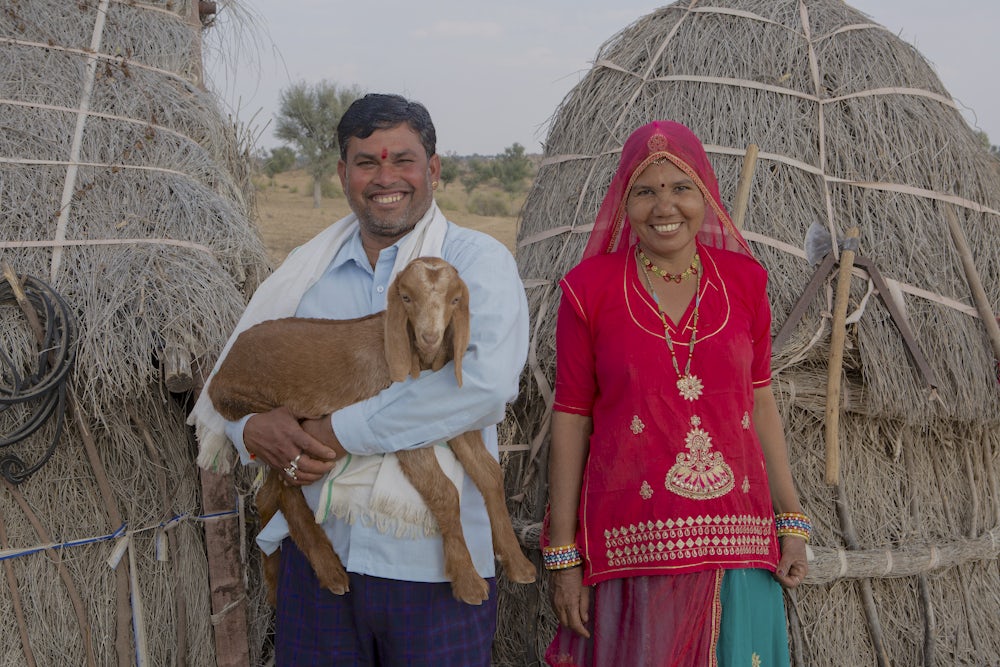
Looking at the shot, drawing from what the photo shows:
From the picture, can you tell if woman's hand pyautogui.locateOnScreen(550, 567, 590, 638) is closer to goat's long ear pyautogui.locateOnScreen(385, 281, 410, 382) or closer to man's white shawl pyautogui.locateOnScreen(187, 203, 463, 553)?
man's white shawl pyautogui.locateOnScreen(187, 203, 463, 553)

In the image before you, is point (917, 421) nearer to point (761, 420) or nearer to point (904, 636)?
point (904, 636)

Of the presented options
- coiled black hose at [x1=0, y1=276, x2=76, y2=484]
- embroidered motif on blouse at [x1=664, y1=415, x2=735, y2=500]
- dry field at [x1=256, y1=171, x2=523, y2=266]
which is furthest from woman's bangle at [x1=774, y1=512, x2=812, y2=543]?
dry field at [x1=256, y1=171, x2=523, y2=266]

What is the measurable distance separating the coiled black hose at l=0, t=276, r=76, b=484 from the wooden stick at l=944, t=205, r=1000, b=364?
401 cm

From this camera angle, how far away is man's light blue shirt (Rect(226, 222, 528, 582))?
2379mm

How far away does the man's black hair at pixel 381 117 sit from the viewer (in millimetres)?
2588

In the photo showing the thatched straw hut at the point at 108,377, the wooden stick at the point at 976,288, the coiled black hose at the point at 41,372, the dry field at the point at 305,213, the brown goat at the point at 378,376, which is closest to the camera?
the brown goat at the point at 378,376

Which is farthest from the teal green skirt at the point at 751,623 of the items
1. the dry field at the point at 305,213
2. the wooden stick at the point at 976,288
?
the dry field at the point at 305,213

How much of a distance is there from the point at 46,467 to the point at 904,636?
4049 millimetres

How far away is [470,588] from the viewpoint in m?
2.46

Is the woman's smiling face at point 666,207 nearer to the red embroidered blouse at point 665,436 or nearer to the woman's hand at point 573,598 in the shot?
the red embroidered blouse at point 665,436

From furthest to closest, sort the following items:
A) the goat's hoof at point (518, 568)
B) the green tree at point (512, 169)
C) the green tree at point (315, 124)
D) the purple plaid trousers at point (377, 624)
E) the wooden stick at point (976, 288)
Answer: the green tree at point (512, 169), the green tree at point (315, 124), the wooden stick at point (976, 288), the goat's hoof at point (518, 568), the purple plaid trousers at point (377, 624)

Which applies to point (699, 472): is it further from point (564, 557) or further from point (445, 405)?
point (445, 405)

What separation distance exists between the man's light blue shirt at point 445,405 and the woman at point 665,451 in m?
0.30

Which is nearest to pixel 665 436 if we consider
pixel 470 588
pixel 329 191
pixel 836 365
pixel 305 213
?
pixel 470 588
